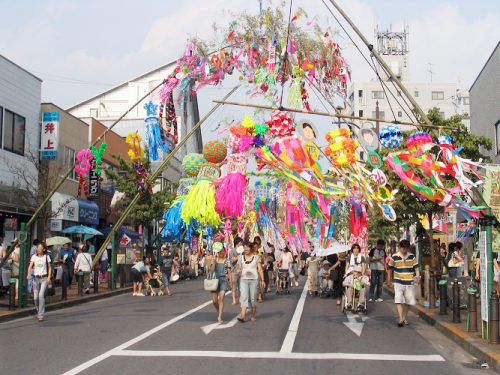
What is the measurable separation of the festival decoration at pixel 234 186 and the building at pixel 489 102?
1353cm

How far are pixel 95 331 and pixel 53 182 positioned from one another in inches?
551

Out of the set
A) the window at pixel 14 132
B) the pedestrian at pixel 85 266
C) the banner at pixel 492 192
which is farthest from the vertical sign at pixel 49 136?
the banner at pixel 492 192

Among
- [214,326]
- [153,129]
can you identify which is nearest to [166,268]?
[153,129]

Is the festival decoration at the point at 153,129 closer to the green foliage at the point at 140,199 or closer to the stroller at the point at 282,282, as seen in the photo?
the stroller at the point at 282,282

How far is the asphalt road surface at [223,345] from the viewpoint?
810cm

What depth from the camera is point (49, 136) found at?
2717 centimetres

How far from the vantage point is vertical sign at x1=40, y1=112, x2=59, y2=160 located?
26797 millimetres

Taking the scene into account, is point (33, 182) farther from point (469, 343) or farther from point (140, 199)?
point (469, 343)

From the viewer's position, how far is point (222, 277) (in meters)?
13.0

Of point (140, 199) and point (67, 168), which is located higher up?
point (67, 168)

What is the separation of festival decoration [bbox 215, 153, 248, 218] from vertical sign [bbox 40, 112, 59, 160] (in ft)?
38.2

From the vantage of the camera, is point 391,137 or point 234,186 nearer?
point 391,137

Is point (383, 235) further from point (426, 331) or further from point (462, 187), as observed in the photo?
point (462, 187)

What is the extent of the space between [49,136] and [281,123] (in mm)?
16899
